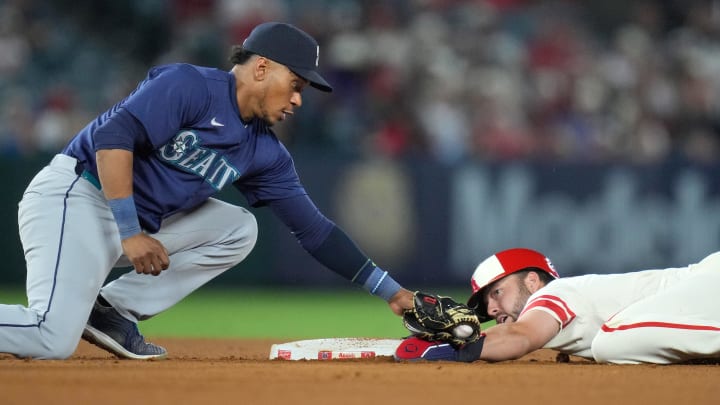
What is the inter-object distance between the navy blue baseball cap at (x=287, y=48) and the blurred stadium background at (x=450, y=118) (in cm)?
682

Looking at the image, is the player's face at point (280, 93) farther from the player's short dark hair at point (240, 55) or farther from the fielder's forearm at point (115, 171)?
the fielder's forearm at point (115, 171)

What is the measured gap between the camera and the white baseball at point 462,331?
5.43m

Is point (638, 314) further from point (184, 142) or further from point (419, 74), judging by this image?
point (419, 74)

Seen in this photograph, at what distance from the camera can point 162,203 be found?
5.68 meters

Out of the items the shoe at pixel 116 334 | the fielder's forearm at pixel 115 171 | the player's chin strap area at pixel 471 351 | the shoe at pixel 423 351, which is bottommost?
the shoe at pixel 116 334

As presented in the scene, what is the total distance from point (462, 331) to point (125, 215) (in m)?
1.62

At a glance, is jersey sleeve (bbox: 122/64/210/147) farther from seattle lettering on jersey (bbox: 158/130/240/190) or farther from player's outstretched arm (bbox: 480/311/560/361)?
player's outstretched arm (bbox: 480/311/560/361)

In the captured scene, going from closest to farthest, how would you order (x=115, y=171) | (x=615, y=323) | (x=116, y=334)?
(x=115, y=171), (x=615, y=323), (x=116, y=334)

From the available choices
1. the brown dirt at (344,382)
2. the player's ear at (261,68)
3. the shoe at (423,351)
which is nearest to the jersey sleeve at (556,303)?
the brown dirt at (344,382)

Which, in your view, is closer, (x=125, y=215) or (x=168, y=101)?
(x=125, y=215)

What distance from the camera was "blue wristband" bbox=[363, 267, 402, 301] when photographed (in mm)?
5918

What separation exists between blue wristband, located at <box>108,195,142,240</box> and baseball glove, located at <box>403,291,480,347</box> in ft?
4.55

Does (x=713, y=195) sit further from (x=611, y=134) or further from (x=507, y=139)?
(x=507, y=139)

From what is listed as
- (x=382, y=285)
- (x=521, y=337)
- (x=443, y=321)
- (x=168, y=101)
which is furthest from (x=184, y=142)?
(x=521, y=337)
